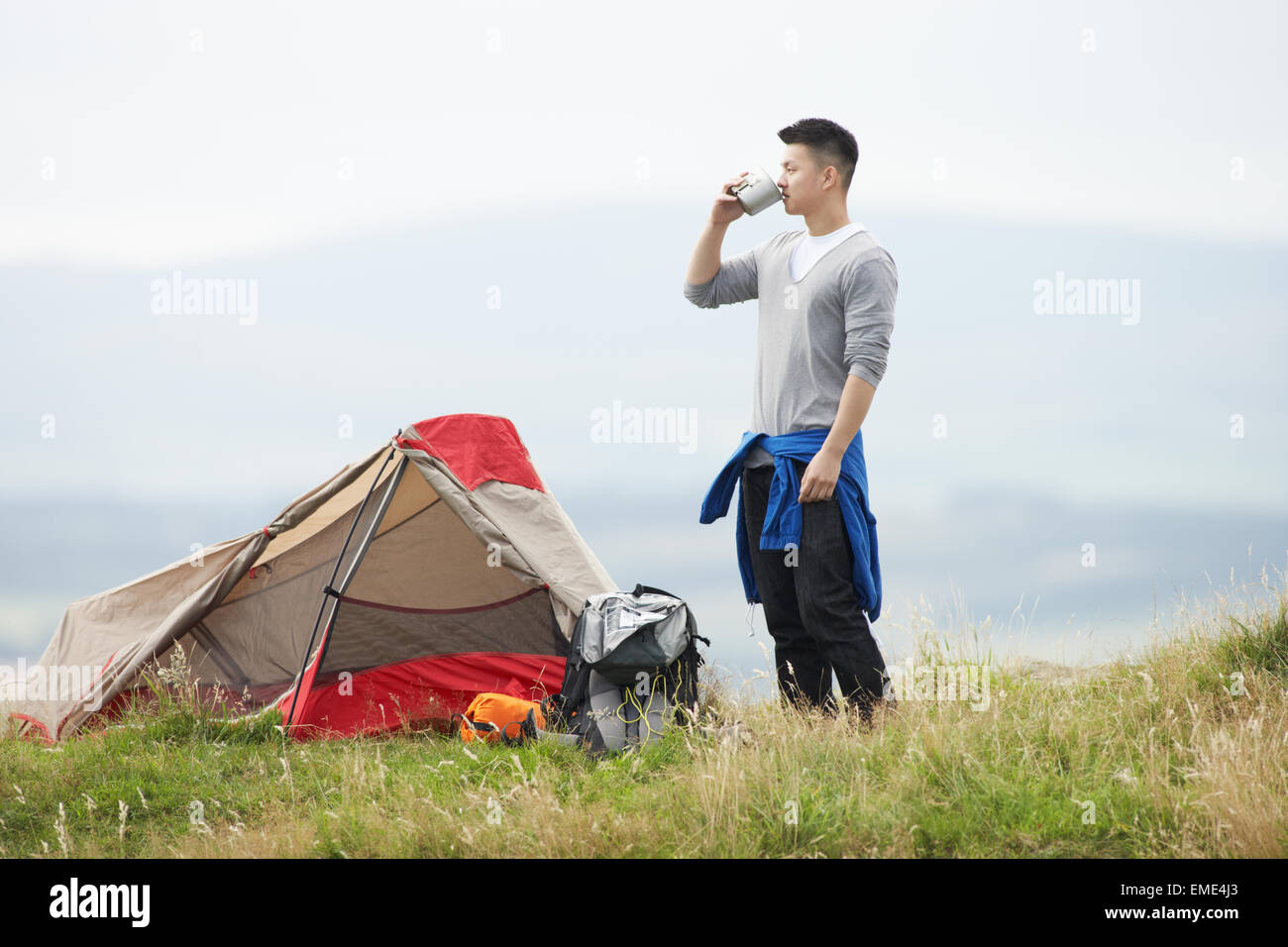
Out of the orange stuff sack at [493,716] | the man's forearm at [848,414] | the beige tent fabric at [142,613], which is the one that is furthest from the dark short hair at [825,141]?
the beige tent fabric at [142,613]

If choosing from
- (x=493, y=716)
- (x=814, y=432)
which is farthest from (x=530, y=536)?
(x=814, y=432)

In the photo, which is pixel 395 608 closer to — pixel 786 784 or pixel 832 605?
pixel 832 605

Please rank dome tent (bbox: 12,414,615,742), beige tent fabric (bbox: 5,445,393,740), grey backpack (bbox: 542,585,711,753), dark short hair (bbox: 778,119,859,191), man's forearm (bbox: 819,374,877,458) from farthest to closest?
beige tent fabric (bbox: 5,445,393,740) → dome tent (bbox: 12,414,615,742) → grey backpack (bbox: 542,585,711,753) → dark short hair (bbox: 778,119,859,191) → man's forearm (bbox: 819,374,877,458)

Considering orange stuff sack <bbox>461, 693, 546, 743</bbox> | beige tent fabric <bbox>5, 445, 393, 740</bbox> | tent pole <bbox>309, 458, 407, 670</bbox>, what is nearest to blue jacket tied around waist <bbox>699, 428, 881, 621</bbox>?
orange stuff sack <bbox>461, 693, 546, 743</bbox>

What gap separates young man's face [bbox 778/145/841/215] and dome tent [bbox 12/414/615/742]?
2509 mm

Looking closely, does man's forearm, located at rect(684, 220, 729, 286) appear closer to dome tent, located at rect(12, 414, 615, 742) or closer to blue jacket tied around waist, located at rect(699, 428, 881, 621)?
blue jacket tied around waist, located at rect(699, 428, 881, 621)

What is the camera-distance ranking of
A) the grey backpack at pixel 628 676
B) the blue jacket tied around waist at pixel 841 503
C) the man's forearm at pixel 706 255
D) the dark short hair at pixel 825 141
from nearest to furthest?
the blue jacket tied around waist at pixel 841 503
the dark short hair at pixel 825 141
the man's forearm at pixel 706 255
the grey backpack at pixel 628 676

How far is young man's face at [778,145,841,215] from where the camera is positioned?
418 cm

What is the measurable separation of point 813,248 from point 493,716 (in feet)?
8.93

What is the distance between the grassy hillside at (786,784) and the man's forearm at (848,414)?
1.01m

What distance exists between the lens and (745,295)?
4.59 meters

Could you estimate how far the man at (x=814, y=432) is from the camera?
3963 millimetres

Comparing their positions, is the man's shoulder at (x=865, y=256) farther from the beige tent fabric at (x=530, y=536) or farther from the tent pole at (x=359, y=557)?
the tent pole at (x=359, y=557)
